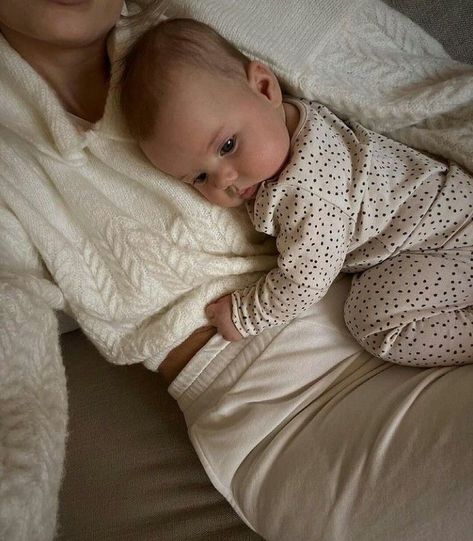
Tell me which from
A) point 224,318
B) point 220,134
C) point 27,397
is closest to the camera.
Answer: point 27,397

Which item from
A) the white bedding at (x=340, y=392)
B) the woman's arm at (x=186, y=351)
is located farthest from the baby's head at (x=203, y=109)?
the woman's arm at (x=186, y=351)

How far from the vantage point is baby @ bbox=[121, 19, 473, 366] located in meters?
0.79

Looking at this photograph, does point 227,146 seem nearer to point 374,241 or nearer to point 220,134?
point 220,134

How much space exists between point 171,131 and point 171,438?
566mm

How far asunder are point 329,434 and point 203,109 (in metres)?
0.50

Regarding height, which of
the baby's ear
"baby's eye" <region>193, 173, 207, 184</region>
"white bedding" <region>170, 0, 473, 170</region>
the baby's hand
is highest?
"white bedding" <region>170, 0, 473, 170</region>

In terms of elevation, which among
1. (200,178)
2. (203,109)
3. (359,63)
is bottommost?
(200,178)

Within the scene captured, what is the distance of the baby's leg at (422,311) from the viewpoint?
0.81m

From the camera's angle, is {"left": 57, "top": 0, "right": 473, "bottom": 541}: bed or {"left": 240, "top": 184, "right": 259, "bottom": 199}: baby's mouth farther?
{"left": 240, "top": 184, "right": 259, "bottom": 199}: baby's mouth

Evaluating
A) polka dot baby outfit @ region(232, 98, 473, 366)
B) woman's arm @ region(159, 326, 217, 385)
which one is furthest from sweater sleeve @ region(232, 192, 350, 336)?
woman's arm @ region(159, 326, 217, 385)

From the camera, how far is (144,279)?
0.92m

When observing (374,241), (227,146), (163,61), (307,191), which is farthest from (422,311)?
(163,61)

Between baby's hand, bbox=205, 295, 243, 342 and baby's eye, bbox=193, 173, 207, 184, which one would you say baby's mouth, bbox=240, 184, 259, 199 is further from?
baby's hand, bbox=205, 295, 243, 342

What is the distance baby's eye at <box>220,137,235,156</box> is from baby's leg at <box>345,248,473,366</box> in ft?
1.02
